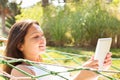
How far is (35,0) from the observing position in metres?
12.4

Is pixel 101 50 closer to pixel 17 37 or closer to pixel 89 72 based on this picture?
pixel 89 72

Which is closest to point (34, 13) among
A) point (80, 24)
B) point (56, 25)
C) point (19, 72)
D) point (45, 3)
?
point (45, 3)

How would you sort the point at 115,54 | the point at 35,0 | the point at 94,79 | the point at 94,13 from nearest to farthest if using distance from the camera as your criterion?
the point at 94,79 < the point at 115,54 < the point at 94,13 < the point at 35,0

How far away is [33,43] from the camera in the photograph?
189 cm

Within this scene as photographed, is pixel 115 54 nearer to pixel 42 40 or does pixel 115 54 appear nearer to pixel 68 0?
pixel 68 0

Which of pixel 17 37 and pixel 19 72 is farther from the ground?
pixel 17 37

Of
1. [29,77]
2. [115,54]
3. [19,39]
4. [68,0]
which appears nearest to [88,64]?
[29,77]

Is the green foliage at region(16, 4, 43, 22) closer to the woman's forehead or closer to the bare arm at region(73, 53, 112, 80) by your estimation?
the woman's forehead

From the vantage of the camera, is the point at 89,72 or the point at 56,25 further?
the point at 56,25

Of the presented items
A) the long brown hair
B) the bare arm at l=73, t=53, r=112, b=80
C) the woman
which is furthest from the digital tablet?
the long brown hair

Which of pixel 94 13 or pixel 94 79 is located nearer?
pixel 94 79

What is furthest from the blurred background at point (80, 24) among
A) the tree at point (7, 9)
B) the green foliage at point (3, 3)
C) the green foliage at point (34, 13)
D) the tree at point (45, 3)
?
the green foliage at point (3, 3)

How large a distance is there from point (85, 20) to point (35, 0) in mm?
3637

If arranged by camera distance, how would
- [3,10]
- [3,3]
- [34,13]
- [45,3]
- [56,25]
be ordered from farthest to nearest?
[3,10]
[3,3]
[45,3]
[34,13]
[56,25]
